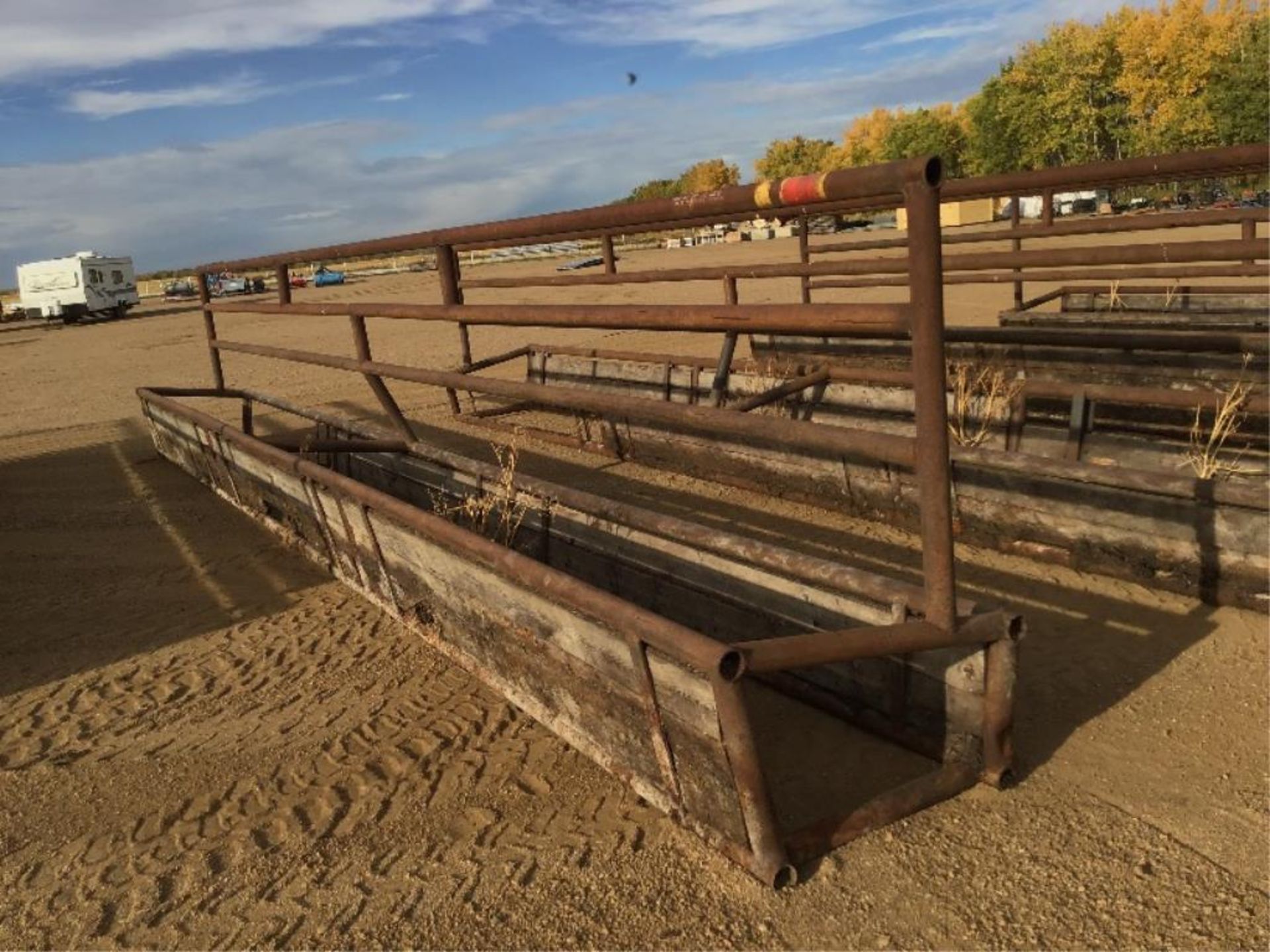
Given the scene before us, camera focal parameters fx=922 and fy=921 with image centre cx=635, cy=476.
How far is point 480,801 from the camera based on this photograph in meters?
2.56

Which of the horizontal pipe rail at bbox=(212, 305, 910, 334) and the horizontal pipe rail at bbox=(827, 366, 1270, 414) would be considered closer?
the horizontal pipe rail at bbox=(212, 305, 910, 334)

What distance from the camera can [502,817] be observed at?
2479mm

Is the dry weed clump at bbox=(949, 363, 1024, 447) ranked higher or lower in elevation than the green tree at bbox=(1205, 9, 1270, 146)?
lower

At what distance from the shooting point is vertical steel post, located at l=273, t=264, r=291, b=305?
5550 millimetres

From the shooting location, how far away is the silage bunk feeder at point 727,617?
2047mm

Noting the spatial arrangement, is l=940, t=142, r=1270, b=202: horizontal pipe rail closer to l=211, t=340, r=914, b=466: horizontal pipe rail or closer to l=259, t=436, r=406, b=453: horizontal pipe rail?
l=211, t=340, r=914, b=466: horizontal pipe rail

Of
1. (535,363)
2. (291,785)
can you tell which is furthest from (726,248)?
(291,785)

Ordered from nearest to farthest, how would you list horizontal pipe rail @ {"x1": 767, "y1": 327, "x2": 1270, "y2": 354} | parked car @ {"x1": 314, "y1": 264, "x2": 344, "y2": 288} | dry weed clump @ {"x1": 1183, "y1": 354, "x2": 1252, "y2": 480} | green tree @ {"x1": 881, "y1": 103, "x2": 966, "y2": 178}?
dry weed clump @ {"x1": 1183, "y1": 354, "x2": 1252, "y2": 480} < horizontal pipe rail @ {"x1": 767, "y1": 327, "x2": 1270, "y2": 354} < parked car @ {"x1": 314, "y1": 264, "x2": 344, "y2": 288} < green tree @ {"x1": 881, "y1": 103, "x2": 966, "y2": 178}

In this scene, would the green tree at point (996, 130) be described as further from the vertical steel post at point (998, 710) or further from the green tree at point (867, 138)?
the vertical steel post at point (998, 710)

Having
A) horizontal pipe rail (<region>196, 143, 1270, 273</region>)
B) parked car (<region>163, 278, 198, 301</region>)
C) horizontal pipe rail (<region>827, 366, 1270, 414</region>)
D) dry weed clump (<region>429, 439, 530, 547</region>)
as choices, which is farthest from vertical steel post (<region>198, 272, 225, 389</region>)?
parked car (<region>163, 278, 198, 301</region>)

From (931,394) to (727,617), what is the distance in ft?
4.03

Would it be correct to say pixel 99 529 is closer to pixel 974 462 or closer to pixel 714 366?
pixel 714 366

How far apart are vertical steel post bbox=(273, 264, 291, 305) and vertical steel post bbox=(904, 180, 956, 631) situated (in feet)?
14.6

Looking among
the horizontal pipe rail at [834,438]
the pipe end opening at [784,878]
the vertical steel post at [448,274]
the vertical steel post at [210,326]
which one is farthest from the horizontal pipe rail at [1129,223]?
the vertical steel post at [210,326]
